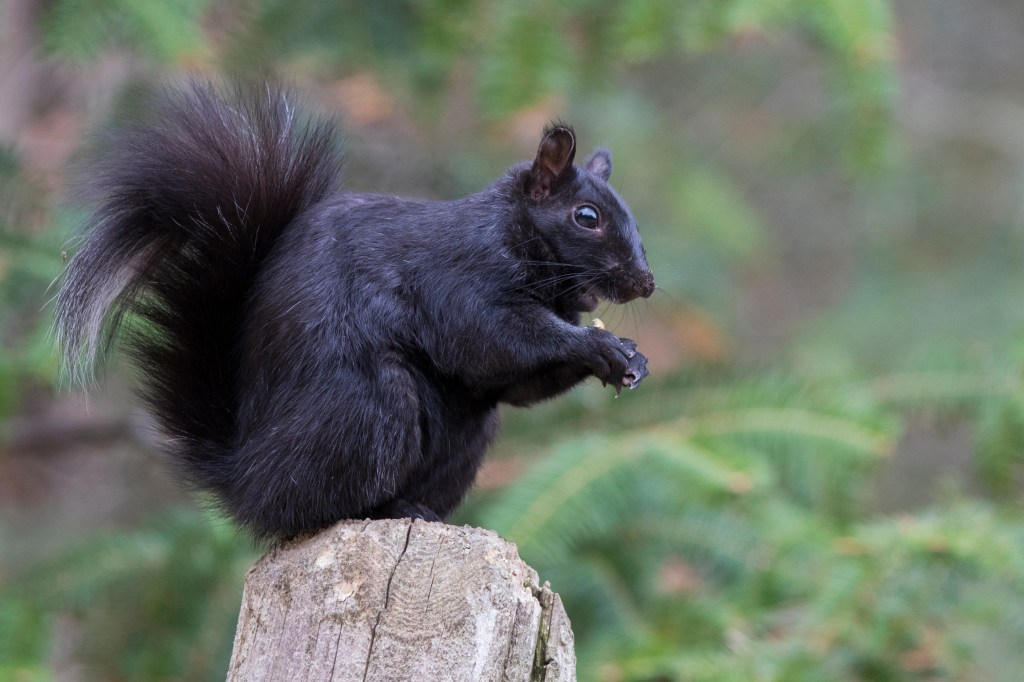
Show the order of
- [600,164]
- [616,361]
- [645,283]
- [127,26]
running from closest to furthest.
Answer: [616,361] → [645,283] → [600,164] → [127,26]

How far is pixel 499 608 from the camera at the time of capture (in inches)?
65.4

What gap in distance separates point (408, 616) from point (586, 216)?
0.73 m

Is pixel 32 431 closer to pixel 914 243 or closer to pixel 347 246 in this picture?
pixel 347 246

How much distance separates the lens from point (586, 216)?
77.2 inches

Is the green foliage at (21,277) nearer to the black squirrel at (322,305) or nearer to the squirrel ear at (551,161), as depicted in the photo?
the black squirrel at (322,305)

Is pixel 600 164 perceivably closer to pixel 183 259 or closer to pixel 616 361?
pixel 616 361

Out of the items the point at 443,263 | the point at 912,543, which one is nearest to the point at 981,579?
the point at 912,543

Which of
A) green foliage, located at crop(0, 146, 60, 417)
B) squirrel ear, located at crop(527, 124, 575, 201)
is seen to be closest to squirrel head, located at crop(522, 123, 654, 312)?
squirrel ear, located at crop(527, 124, 575, 201)

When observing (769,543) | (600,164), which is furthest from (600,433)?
(600,164)

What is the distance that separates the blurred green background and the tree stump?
0.57m

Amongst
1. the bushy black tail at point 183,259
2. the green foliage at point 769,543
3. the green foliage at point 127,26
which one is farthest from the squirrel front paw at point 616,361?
the green foliage at point 127,26

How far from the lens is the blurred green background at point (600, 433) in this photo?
2.69 meters

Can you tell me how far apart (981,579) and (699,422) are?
79cm

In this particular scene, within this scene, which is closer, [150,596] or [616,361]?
[616,361]
